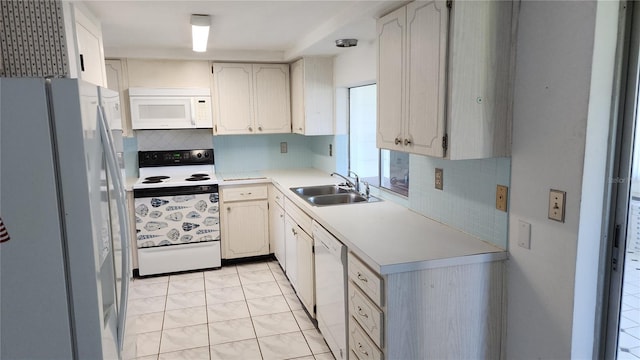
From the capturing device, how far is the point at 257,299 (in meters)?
3.58

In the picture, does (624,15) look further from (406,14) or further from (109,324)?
(109,324)

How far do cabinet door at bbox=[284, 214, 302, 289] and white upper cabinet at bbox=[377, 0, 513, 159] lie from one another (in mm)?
1657

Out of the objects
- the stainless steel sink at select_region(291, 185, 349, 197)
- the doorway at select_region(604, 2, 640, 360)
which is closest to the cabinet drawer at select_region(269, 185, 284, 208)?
the stainless steel sink at select_region(291, 185, 349, 197)

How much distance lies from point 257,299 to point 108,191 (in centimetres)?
235

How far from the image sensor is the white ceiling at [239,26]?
2.53m

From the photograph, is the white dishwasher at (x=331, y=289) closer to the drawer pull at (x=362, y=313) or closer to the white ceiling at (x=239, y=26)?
the drawer pull at (x=362, y=313)

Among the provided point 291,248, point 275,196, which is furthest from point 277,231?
point 291,248

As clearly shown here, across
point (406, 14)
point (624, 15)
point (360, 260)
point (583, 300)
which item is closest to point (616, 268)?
point (583, 300)

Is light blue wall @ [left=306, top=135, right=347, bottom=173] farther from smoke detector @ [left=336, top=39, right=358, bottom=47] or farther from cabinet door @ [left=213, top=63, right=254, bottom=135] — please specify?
smoke detector @ [left=336, top=39, right=358, bottom=47]

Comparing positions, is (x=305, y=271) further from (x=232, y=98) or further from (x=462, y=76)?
(x=232, y=98)

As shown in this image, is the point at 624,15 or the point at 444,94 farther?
the point at 444,94

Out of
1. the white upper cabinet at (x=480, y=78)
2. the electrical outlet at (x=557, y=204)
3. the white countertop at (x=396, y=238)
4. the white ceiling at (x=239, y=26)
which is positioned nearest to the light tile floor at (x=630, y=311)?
the electrical outlet at (x=557, y=204)

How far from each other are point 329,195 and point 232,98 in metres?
1.69

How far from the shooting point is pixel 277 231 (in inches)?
166
